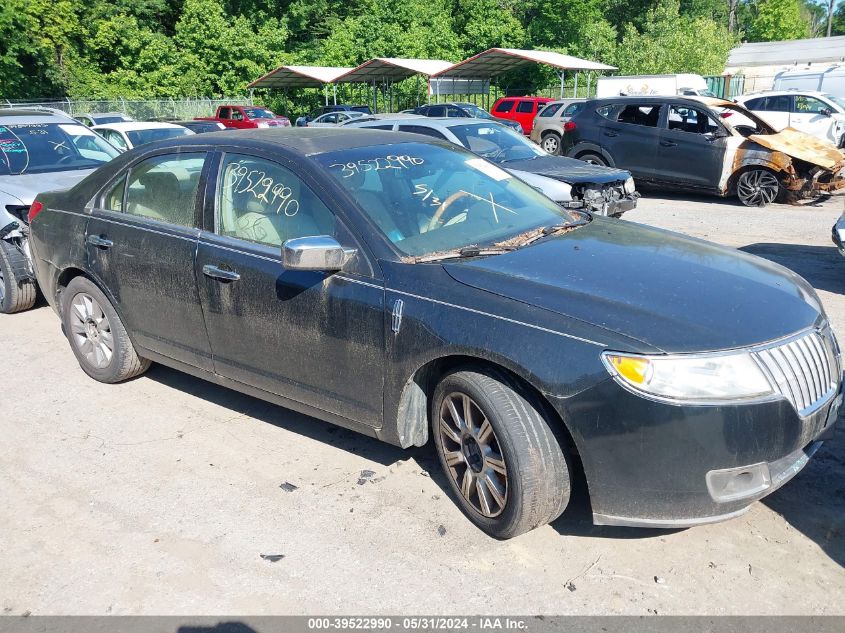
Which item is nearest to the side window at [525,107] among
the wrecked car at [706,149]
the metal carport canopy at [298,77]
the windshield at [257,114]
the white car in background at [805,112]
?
the white car in background at [805,112]

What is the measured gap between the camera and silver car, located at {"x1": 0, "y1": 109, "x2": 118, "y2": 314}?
6.70 metres

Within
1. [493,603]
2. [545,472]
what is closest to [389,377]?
[545,472]

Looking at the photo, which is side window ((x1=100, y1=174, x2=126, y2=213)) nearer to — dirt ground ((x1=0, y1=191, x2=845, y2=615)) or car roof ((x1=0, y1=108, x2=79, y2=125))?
dirt ground ((x1=0, y1=191, x2=845, y2=615))

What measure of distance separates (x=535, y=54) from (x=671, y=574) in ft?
105

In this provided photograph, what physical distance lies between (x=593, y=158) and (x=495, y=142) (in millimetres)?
4246

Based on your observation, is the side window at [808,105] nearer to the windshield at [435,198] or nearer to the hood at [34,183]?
the windshield at [435,198]

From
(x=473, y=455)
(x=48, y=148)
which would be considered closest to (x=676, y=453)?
(x=473, y=455)

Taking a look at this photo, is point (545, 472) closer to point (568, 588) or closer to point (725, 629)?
point (568, 588)

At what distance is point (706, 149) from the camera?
1246 centimetres

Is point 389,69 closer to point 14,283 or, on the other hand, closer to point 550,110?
point 550,110

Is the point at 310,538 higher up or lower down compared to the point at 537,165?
lower down

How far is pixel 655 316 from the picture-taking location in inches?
115

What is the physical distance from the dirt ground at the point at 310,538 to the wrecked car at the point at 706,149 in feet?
30.4

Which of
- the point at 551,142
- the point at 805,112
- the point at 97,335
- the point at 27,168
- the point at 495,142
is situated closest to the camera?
the point at 97,335
